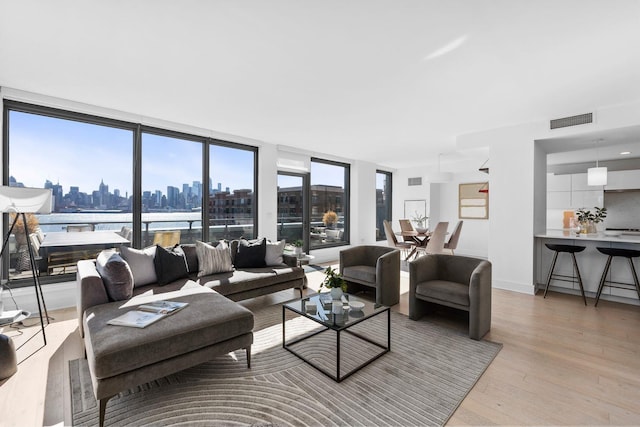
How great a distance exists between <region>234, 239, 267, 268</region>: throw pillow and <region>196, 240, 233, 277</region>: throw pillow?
21cm

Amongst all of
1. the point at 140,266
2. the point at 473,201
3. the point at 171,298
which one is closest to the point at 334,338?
the point at 171,298

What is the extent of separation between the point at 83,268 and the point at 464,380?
3.46 m

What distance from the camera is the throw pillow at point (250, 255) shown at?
4.04m

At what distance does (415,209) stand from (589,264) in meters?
4.68

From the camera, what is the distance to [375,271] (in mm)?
3939

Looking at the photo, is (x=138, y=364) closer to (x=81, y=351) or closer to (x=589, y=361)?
(x=81, y=351)

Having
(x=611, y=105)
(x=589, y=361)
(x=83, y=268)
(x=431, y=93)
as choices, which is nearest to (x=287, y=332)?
(x=83, y=268)

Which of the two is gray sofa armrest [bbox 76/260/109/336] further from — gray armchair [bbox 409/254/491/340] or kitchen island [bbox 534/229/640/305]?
kitchen island [bbox 534/229/640/305]

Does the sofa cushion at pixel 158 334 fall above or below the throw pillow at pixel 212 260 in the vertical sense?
below

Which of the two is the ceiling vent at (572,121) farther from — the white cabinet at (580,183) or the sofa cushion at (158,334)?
the sofa cushion at (158,334)

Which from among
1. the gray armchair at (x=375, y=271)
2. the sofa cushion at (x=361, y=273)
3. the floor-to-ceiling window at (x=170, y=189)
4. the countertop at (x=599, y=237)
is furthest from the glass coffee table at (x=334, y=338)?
the countertop at (x=599, y=237)

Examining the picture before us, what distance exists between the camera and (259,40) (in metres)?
2.38

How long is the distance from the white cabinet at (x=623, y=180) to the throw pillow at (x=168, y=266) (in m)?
8.18

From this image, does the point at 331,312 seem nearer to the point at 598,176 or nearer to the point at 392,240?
the point at 392,240
